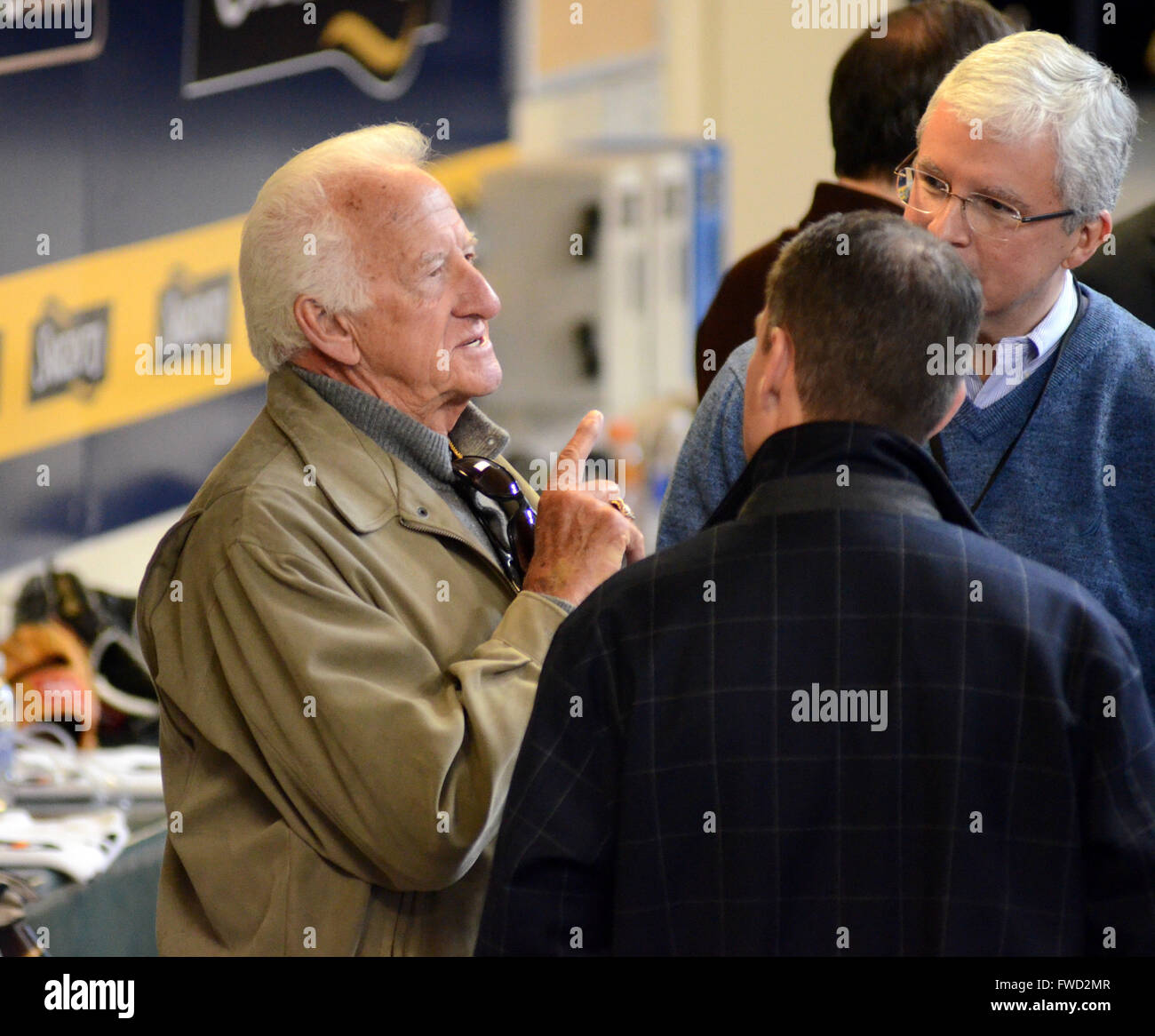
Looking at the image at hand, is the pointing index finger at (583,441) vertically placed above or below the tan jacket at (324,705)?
above

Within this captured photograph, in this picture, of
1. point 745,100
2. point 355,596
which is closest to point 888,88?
point 355,596

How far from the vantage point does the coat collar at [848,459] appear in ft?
4.32

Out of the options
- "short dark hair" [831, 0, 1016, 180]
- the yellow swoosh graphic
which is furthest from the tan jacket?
the yellow swoosh graphic

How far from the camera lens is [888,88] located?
7.20ft

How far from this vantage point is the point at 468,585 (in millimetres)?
1851

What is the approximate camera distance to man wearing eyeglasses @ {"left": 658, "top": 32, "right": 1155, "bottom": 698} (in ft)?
5.67

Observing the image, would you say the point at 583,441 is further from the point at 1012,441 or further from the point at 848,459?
the point at 848,459

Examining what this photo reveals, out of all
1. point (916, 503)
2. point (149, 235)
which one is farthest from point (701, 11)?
point (916, 503)

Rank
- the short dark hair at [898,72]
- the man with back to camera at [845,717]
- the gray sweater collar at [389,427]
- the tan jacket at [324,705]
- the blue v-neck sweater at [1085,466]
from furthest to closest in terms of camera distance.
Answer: the short dark hair at [898,72]
the gray sweater collar at [389,427]
the blue v-neck sweater at [1085,466]
the tan jacket at [324,705]
the man with back to camera at [845,717]

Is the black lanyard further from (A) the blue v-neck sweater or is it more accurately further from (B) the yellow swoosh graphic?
(B) the yellow swoosh graphic

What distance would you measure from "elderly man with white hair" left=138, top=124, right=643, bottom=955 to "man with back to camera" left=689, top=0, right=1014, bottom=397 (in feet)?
1.96

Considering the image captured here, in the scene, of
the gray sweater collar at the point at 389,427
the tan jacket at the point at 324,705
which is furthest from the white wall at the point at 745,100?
the tan jacket at the point at 324,705

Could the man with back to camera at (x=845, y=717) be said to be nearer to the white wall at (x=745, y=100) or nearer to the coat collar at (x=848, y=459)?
the coat collar at (x=848, y=459)

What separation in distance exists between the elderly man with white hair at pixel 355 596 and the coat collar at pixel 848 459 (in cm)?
47
